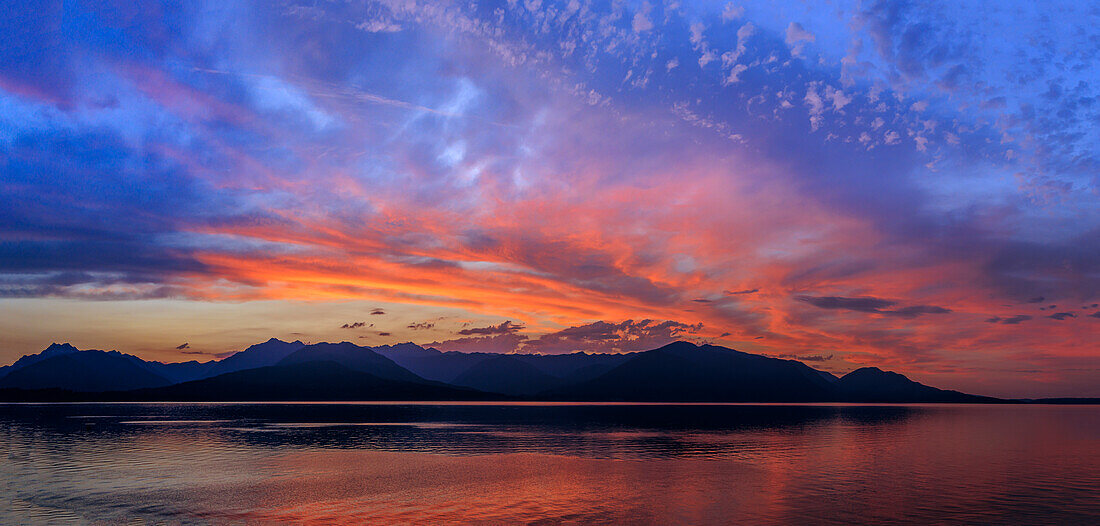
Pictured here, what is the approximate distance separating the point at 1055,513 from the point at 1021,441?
8057 cm

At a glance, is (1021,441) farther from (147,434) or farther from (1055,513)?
(147,434)

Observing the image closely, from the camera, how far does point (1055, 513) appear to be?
4375 cm

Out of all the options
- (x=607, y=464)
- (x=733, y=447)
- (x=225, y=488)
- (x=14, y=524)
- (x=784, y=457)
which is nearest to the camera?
(x=14, y=524)

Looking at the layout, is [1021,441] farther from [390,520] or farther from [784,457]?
[390,520]

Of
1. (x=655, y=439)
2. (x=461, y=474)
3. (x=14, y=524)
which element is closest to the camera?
(x=14, y=524)

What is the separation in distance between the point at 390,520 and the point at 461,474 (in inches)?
828

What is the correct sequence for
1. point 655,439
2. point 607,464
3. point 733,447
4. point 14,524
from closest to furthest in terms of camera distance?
1. point 14,524
2. point 607,464
3. point 733,447
4. point 655,439

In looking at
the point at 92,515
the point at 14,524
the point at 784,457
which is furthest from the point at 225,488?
the point at 784,457

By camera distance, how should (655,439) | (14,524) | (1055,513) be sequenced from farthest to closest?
(655,439) < (1055,513) < (14,524)

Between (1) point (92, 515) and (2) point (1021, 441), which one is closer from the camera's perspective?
(1) point (92, 515)

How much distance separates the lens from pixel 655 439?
10562 cm

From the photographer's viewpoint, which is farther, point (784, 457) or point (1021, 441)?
point (1021, 441)

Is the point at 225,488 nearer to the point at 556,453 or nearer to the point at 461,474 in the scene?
the point at 461,474

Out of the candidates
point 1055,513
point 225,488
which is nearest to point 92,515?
point 225,488
